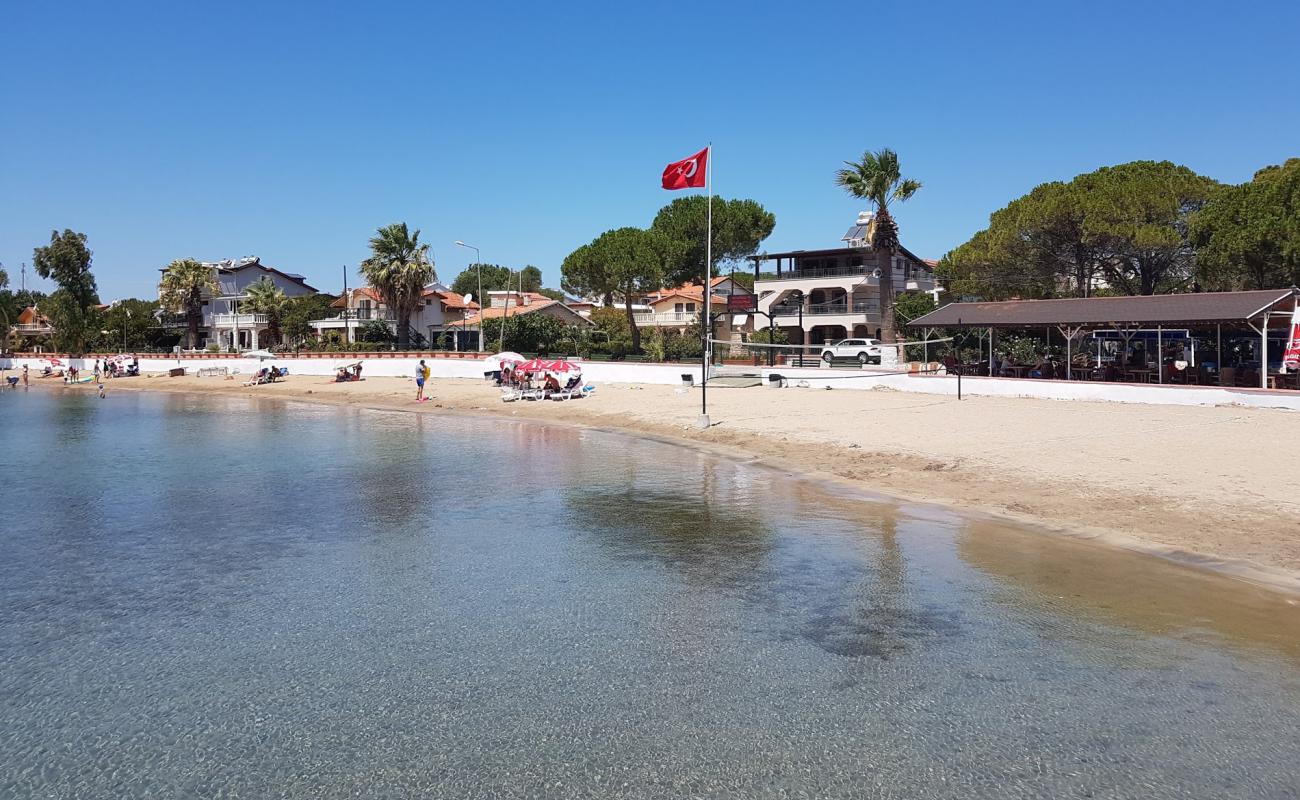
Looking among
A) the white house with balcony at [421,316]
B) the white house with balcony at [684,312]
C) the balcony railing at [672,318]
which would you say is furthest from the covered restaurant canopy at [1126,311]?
the white house with balcony at [421,316]

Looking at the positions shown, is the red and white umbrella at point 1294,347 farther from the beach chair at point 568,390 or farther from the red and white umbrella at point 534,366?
the red and white umbrella at point 534,366

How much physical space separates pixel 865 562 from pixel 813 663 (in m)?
4.02

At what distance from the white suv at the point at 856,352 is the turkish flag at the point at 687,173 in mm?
12669

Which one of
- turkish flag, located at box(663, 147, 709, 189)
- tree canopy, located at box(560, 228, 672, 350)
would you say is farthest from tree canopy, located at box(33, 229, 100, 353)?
turkish flag, located at box(663, 147, 709, 189)

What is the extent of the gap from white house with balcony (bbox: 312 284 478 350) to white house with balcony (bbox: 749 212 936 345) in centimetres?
2588

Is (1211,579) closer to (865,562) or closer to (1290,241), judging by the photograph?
(865,562)

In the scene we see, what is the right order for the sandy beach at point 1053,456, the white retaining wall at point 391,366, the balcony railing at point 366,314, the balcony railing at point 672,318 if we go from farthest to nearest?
the balcony railing at point 366,314 → the balcony railing at point 672,318 → the white retaining wall at point 391,366 → the sandy beach at point 1053,456

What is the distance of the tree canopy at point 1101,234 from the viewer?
4631 cm

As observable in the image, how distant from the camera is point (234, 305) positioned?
90750 millimetres

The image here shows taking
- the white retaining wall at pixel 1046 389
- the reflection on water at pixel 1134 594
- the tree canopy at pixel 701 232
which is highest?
the tree canopy at pixel 701 232

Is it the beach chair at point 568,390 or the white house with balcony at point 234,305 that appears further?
the white house with balcony at point 234,305

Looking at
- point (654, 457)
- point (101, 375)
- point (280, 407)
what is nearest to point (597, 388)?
point (280, 407)

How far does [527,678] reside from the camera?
7898 millimetres

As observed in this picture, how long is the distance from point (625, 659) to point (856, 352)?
3854cm
